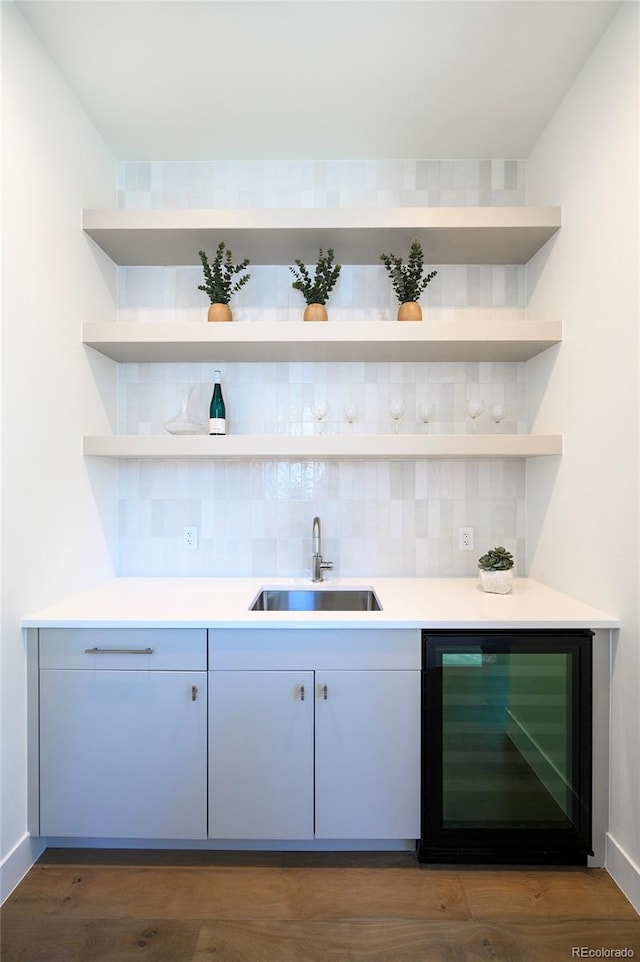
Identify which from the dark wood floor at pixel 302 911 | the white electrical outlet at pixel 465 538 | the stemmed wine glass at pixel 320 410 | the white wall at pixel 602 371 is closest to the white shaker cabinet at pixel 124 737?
the dark wood floor at pixel 302 911

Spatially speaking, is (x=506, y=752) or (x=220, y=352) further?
(x=220, y=352)

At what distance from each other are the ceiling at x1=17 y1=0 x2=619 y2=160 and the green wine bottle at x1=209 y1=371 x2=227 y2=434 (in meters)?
1.07

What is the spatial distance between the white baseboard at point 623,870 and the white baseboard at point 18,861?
1956 mm

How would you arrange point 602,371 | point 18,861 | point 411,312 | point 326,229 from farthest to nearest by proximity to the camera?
point 411,312 → point 326,229 → point 602,371 → point 18,861

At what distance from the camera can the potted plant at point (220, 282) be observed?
6.78ft

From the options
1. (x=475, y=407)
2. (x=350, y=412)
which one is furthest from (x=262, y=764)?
(x=475, y=407)

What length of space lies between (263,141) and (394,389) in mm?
1254

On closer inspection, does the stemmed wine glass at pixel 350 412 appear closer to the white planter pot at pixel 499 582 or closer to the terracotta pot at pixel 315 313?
the terracotta pot at pixel 315 313

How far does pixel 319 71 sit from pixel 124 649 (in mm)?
2207

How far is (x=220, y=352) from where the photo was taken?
2.13m

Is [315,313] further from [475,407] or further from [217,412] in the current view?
[475,407]

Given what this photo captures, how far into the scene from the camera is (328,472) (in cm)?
229

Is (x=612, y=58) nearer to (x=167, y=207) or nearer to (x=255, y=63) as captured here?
(x=255, y=63)

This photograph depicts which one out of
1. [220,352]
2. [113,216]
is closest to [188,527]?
[220,352]
